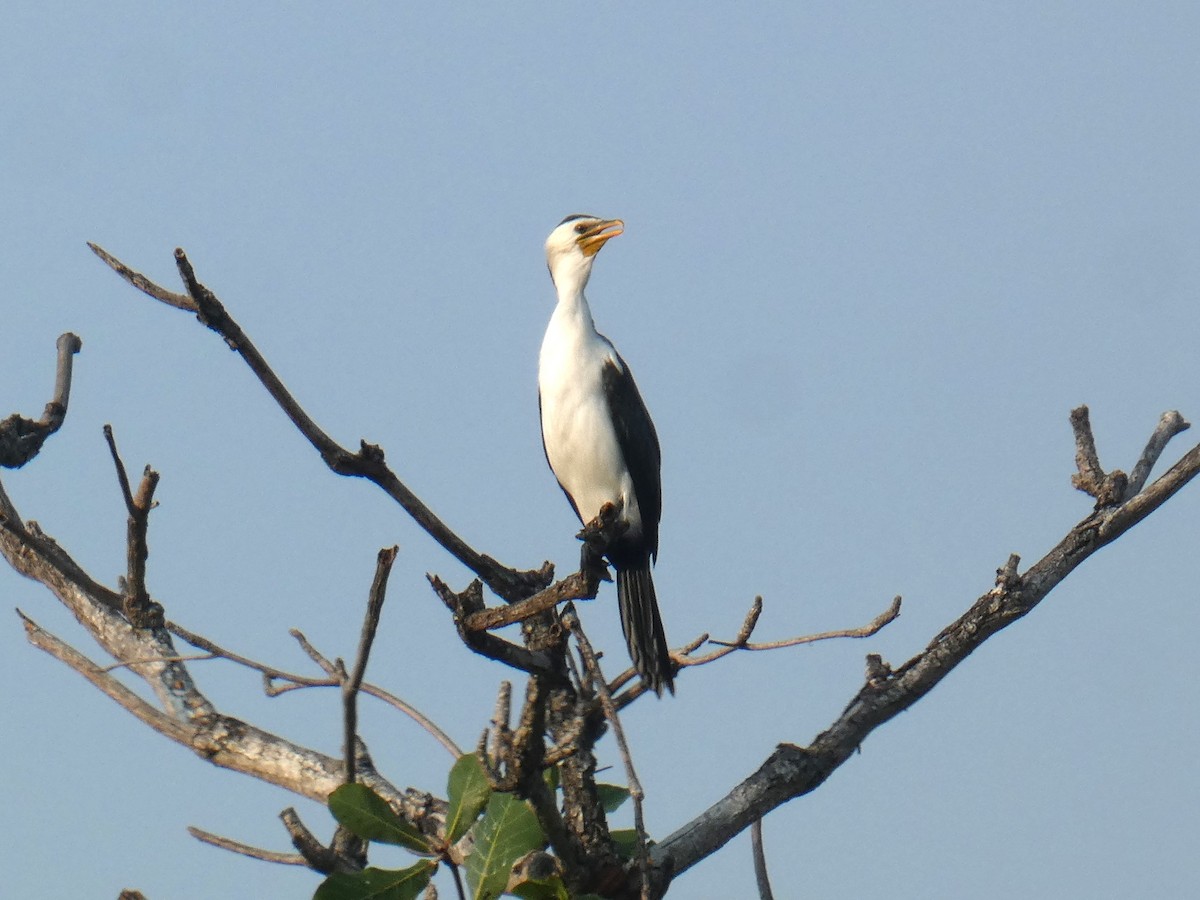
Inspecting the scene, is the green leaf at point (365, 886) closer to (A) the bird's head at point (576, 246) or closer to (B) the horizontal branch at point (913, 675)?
(B) the horizontal branch at point (913, 675)

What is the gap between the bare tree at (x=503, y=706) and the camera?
3002 mm

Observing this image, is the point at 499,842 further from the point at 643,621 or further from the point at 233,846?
the point at 643,621

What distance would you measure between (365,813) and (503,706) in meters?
0.40

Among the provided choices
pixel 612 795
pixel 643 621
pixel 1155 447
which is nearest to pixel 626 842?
pixel 612 795

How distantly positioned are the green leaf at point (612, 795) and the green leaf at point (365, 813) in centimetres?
63

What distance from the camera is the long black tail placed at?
5.23 m

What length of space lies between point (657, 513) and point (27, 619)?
114 inches

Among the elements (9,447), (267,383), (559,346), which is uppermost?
(559,346)

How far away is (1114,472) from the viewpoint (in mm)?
3570

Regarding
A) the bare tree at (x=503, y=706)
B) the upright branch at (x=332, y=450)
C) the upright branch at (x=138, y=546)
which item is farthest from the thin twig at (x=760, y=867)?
the upright branch at (x=138, y=546)

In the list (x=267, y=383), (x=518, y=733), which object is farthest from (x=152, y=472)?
(x=518, y=733)

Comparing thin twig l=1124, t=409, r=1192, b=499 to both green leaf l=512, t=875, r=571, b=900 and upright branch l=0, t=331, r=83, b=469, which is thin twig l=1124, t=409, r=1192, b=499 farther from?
upright branch l=0, t=331, r=83, b=469

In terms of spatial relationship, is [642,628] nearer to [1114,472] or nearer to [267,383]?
[1114,472]

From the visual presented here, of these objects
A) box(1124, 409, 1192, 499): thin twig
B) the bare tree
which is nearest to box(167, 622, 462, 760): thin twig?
the bare tree
